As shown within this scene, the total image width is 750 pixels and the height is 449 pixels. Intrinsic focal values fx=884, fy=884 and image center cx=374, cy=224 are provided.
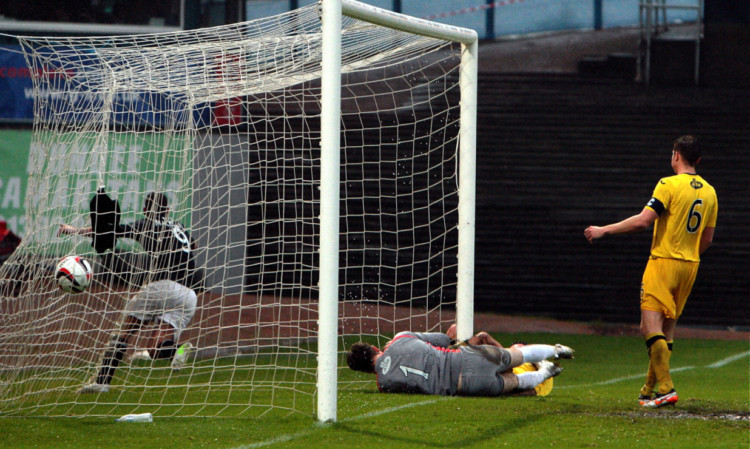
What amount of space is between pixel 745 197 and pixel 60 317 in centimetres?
1321

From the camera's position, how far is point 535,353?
6441 mm

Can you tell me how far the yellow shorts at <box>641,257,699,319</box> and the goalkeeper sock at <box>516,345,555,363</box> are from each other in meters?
0.76

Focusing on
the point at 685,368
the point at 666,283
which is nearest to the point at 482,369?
the point at 666,283

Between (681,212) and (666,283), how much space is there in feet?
1.67

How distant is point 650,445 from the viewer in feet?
16.3

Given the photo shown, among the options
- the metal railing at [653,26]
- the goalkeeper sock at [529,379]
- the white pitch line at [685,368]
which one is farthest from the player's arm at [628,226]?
the metal railing at [653,26]

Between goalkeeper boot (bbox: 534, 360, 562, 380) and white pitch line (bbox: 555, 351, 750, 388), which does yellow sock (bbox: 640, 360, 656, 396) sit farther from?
white pitch line (bbox: 555, 351, 750, 388)

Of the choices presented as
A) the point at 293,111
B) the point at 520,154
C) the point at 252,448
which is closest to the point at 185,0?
the point at 520,154

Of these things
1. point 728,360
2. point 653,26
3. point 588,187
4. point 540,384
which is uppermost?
point 653,26

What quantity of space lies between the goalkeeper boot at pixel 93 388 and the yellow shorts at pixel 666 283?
4.23m

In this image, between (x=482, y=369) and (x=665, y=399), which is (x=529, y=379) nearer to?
(x=482, y=369)

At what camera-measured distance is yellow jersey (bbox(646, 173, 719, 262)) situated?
20.3 feet

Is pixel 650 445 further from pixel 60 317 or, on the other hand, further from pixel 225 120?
pixel 225 120

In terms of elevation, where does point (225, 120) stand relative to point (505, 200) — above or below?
above
